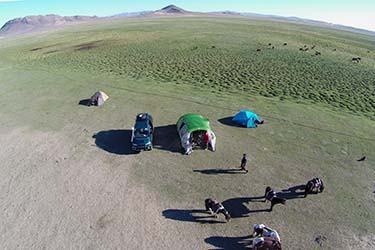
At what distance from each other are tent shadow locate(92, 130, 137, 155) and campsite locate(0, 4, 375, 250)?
0.10 meters

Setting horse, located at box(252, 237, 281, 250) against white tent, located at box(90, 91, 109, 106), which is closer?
horse, located at box(252, 237, 281, 250)

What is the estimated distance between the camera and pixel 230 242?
1588 cm

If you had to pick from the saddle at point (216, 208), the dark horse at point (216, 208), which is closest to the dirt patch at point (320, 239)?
the dark horse at point (216, 208)

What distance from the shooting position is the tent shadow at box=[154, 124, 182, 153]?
2553cm

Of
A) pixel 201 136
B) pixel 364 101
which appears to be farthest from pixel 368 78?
pixel 201 136

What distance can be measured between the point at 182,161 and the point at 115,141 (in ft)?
23.9

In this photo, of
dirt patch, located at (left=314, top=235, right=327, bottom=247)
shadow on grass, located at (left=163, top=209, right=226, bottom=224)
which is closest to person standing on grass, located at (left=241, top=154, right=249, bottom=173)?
shadow on grass, located at (left=163, top=209, right=226, bottom=224)

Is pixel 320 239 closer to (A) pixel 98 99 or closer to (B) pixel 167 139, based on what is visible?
(B) pixel 167 139

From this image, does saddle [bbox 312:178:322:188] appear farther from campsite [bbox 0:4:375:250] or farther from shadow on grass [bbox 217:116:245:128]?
shadow on grass [bbox 217:116:245:128]

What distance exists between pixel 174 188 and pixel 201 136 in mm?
6354

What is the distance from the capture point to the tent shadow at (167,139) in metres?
25.5

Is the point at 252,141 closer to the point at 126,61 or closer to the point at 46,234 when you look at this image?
the point at 46,234

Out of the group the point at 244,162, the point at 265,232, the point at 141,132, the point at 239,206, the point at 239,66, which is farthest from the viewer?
the point at 239,66

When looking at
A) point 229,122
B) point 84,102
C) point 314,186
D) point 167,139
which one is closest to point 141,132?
point 167,139
